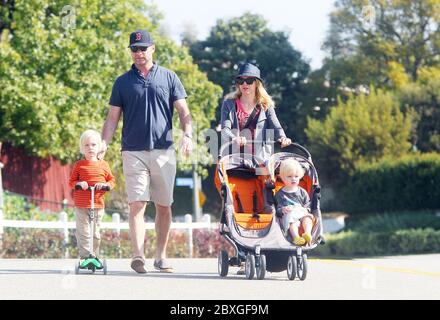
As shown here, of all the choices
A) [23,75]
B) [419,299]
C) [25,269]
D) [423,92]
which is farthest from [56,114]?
[423,92]

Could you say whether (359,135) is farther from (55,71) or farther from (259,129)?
(259,129)

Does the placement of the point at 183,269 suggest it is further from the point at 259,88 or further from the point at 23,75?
the point at 23,75

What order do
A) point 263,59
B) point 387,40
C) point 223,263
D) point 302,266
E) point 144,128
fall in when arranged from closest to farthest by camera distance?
point 302,266 → point 144,128 → point 223,263 → point 387,40 → point 263,59

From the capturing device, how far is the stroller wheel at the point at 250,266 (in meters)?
12.2

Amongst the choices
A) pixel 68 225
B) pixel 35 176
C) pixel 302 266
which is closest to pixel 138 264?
pixel 302 266

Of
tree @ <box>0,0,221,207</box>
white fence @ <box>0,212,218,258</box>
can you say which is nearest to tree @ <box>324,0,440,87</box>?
tree @ <box>0,0,221,207</box>

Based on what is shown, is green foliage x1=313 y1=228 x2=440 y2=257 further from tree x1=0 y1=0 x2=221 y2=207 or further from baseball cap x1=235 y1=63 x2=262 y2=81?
baseball cap x1=235 y1=63 x2=262 y2=81

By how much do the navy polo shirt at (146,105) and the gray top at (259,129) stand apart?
0.48 meters

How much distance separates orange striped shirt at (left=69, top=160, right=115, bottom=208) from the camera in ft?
42.5

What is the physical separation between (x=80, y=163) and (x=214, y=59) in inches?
2413

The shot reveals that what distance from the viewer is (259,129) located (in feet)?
42.0

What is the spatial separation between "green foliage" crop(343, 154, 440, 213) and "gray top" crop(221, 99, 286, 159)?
39.7 metres

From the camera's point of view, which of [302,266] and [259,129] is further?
[259,129]

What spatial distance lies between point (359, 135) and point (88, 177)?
51026 millimetres
